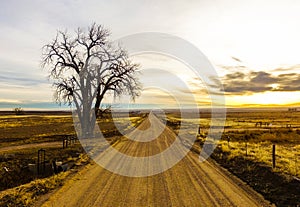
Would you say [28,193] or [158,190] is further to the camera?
[158,190]

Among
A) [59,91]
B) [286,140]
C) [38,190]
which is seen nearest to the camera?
[38,190]

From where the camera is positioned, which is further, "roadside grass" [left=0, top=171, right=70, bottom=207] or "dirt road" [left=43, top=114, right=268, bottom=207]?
"roadside grass" [left=0, top=171, right=70, bottom=207]

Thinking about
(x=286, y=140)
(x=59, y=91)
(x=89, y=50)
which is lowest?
(x=286, y=140)

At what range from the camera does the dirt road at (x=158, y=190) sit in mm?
8766

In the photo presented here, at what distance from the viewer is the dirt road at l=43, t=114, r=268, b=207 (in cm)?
877

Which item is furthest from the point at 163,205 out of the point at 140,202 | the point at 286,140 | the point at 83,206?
the point at 286,140

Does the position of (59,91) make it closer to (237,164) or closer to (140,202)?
(237,164)

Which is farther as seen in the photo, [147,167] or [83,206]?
[147,167]

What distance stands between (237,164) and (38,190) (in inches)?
416

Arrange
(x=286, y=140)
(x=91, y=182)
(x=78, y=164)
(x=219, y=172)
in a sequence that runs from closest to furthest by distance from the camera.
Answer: (x=91, y=182) < (x=219, y=172) < (x=78, y=164) < (x=286, y=140)

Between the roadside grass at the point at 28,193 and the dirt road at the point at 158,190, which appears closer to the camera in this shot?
the dirt road at the point at 158,190

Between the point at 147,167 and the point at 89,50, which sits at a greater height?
the point at 89,50

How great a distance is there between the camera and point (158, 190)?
33.3ft

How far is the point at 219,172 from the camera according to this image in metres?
13.6
